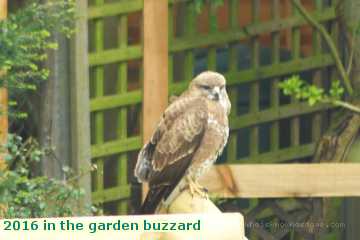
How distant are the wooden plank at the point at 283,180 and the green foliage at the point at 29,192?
1.75ft

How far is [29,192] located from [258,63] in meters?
1.92

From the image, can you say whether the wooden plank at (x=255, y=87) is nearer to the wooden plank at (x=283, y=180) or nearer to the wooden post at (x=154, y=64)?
the wooden post at (x=154, y=64)

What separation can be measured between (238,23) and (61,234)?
3.74 metres

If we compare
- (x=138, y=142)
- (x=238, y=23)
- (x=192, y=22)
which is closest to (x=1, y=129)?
(x=138, y=142)

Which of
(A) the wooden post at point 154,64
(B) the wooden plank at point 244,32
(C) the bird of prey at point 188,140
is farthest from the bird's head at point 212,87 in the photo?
(B) the wooden plank at point 244,32

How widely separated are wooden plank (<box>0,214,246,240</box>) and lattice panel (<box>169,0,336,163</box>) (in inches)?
126

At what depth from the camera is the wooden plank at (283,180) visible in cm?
468

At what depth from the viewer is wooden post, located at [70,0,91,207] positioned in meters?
5.23

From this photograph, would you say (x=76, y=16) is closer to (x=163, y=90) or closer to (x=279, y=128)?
(x=163, y=90)

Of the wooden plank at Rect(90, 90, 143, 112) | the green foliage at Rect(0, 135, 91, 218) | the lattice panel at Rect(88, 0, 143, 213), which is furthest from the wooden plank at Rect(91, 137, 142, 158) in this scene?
the green foliage at Rect(0, 135, 91, 218)

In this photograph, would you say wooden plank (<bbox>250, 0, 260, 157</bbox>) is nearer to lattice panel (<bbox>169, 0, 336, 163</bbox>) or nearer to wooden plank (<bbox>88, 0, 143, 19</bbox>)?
lattice panel (<bbox>169, 0, 336, 163</bbox>)

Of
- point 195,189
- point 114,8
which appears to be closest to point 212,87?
point 195,189

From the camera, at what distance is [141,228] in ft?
8.45

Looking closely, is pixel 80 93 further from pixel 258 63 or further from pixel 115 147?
pixel 258 63
